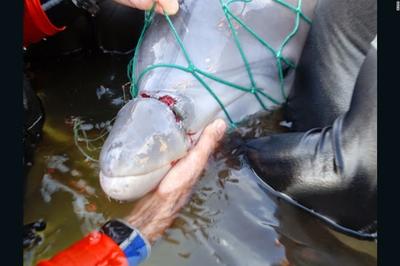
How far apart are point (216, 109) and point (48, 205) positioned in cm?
86

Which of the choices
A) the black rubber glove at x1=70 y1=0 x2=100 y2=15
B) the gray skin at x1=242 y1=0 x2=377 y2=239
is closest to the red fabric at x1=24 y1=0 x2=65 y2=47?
the black rubber glove at x1=70 y1=0 x2=100 y2=15

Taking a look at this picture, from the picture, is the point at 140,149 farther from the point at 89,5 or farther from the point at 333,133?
the point at 89,5

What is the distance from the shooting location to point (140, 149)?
2.03 meters

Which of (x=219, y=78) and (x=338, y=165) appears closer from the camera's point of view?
(x=338, y=165)

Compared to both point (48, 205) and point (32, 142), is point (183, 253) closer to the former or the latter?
Result: point (48, 205)

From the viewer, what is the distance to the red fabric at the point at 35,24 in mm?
2609

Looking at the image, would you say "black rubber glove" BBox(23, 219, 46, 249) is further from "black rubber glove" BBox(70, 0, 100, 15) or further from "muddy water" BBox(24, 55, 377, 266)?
"black rubber glove" BBox(70, 0, 100, 15)

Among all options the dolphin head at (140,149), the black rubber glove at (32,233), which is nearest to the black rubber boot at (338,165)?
the dolphin head at (140,149)

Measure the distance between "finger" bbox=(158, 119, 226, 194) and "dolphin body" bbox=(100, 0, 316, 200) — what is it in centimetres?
3

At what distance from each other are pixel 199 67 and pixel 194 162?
0.46m

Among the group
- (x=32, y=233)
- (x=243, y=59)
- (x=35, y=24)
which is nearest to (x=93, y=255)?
(x=32, y=233)

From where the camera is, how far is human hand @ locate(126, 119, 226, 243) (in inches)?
81.5

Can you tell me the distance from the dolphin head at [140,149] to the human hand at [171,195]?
4cm

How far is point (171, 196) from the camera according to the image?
2.15 metres
